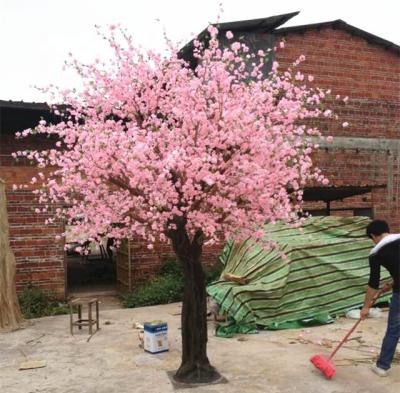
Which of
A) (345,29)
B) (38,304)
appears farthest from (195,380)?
(345,29)

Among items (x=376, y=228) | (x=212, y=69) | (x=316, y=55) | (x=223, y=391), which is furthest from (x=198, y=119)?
(x=316, y=55)

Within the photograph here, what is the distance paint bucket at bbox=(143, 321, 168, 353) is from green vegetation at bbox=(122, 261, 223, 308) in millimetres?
3763

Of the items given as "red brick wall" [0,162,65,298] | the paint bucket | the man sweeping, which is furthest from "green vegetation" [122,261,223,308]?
the man sweeping

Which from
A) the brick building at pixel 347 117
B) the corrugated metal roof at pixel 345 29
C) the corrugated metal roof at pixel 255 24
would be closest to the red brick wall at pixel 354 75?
the brick building at pixel 347 117

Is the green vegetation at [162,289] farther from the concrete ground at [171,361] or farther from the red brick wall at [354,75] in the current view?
the red brick wall at [354,75]

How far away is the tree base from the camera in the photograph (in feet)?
20.4

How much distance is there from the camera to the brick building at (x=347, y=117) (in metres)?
13.0

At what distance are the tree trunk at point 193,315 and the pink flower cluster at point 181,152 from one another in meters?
0.26

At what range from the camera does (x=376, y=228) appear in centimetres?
651

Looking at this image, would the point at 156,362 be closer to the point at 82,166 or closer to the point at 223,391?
the point at 223,391

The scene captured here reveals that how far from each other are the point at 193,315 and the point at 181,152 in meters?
2.26

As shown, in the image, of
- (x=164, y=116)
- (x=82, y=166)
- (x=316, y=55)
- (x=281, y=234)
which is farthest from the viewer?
(x=316, y=55)

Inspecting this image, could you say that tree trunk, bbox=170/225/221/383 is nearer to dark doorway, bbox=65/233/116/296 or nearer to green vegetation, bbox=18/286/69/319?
dark doorway, bbox=65/233/116/296

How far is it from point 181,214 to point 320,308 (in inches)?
191
